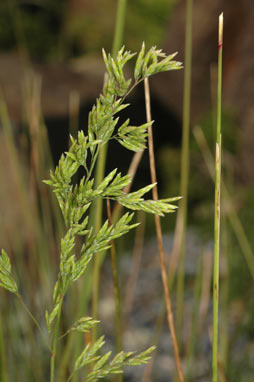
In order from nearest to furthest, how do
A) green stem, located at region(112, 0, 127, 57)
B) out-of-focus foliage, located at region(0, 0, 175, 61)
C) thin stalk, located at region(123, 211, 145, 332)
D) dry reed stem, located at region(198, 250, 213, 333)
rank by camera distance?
green stem, located at region(112, 0, 127, 57), dry reed stem, located at region(198, 250, 213, 333), thin stalk, located at region(123, 211, 145, 332), out-of-focus foliage, located at region(0, 0, 175, 61)

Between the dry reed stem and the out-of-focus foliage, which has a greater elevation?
the out-of-focus foliage

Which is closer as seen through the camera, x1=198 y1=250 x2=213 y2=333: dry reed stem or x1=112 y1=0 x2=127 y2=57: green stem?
x1=112 y1=0 x2=127 y2=57: green stem

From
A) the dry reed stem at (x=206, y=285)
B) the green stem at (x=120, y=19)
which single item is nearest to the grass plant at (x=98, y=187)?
the green stem at (x=120, y=19)

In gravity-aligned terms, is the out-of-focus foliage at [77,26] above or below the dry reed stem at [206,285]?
above

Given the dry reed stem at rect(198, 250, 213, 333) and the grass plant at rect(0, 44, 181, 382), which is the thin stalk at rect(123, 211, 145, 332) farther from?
the grass plant at rect(0, 44, 181, 382)

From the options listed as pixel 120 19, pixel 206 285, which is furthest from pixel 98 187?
pixel 206 285

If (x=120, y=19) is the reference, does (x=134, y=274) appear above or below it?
below

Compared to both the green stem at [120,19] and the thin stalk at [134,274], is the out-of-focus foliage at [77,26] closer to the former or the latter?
the thin stalk at [134,274]

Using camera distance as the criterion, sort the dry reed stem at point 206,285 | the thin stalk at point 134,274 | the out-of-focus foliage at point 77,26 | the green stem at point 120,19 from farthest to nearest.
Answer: the out-of-focus foliage at point 77,26 → the thin stalk at point 134,274 → the dry reed stem at point 206,285 → the green stem at point 120,19

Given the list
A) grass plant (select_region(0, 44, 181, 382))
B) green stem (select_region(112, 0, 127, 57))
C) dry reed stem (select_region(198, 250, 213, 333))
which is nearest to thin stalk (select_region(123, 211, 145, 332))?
dry reed stem (select_region(198, 250, 213, 333))

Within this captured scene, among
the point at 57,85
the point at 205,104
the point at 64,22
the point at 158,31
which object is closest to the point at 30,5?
the point at 64,22

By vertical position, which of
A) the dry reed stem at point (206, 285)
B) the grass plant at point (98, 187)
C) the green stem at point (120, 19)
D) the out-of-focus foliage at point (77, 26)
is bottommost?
the dry reed stem at point (206, 285)

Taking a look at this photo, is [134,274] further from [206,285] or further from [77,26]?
[77,26]

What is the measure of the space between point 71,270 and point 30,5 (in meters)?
6.91
